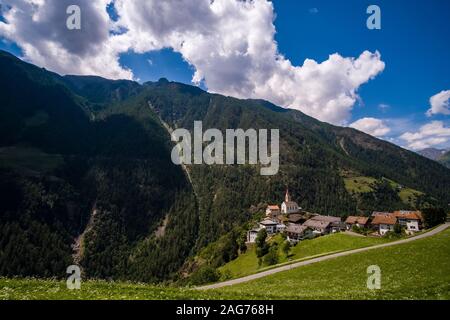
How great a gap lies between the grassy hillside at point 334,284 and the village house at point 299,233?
223 feet

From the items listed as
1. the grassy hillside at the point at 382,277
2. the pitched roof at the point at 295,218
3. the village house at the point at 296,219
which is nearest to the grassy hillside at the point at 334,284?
the grassy hillside at the point at 382,277

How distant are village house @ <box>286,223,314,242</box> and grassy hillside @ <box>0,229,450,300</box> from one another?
68.1 meters

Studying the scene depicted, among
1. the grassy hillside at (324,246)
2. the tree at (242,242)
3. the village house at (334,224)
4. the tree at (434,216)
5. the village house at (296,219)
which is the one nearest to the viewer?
the grassy hillside at (324,246)

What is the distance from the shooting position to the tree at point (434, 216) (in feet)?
299

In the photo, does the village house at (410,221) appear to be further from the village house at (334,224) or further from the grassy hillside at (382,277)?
the grassy hillside at (382,277)

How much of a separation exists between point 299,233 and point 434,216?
4491 centimetres

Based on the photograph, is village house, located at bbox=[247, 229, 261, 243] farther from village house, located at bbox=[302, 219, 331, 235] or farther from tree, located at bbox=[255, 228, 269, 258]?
tree, located at bbox=[255, 228, 269, 258]

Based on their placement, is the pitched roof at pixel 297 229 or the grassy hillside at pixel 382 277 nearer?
the grassy hillside at pixel 382 277

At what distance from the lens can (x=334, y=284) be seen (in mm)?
30391

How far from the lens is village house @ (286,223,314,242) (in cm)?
11075

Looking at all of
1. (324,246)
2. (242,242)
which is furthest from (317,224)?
(324,246)
